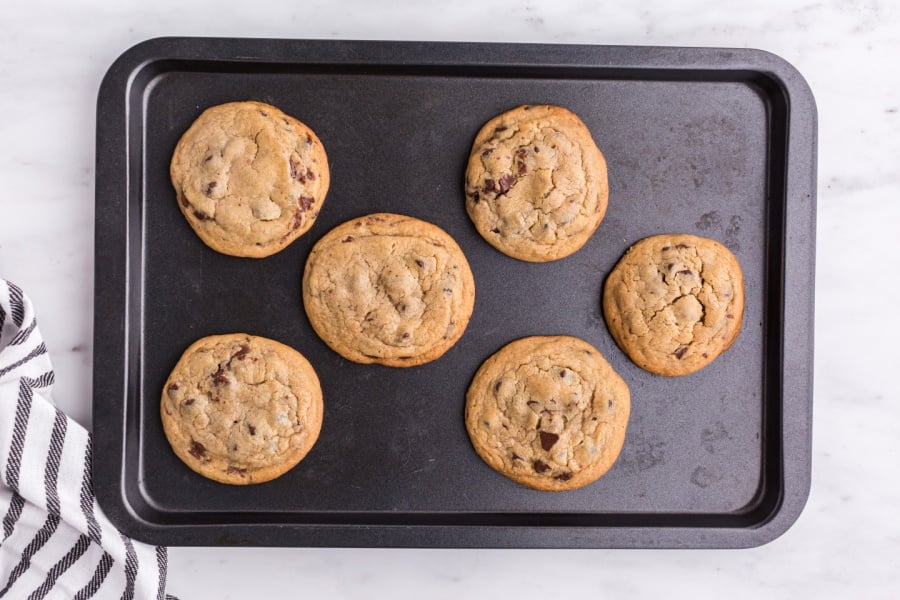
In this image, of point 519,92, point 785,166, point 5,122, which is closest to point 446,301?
point 519,92

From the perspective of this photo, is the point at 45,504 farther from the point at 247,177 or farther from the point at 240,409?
the point at 247,177

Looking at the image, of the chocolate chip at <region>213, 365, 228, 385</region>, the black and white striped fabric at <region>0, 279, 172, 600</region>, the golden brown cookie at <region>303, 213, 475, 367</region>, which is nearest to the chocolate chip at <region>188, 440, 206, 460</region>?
the chocolate chip at <region>213, 365, 228, 385</region>

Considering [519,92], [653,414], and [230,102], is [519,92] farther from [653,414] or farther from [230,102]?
[653,414]

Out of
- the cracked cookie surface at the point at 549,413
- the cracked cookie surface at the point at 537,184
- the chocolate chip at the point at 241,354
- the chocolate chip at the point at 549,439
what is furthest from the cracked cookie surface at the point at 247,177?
the chocolate chip at the point at 549,439

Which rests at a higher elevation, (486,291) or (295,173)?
(295,173)

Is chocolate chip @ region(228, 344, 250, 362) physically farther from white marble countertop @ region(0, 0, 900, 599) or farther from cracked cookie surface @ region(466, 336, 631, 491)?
cracked cookie surface @ region(466, 336, 631, 491)

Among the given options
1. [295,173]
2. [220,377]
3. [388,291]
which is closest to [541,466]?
[388,291]
